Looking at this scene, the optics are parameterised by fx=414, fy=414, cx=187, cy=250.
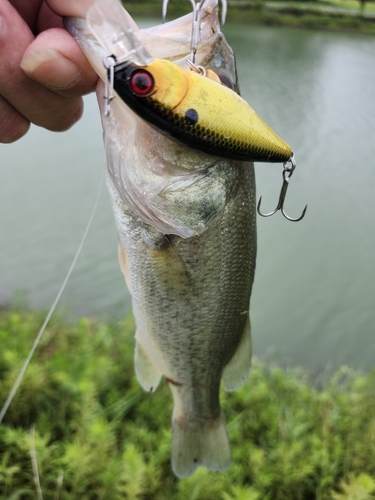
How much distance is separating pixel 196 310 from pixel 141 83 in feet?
2.46

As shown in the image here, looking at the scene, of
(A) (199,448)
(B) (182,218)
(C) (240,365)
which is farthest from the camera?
(A) (199,448)

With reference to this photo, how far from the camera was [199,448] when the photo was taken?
164 centimetres

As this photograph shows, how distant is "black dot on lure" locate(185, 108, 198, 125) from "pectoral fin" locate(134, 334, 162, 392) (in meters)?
0.97

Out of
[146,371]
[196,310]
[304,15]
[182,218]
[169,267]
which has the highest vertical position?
[182,218]

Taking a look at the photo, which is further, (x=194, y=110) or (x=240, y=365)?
(x=240, y=365)

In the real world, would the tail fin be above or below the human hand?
below

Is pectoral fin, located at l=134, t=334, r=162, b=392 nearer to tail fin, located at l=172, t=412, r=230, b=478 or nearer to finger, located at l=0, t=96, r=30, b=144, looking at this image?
tail fin, located at l=172, t=412, r=230, b=478

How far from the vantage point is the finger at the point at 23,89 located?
3.03 ft

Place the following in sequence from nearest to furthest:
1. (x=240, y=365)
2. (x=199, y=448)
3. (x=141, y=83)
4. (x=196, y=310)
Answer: (x=141, y=83) → (x=196, y=310) → (x=240, y=365) → (x=199, y=448)

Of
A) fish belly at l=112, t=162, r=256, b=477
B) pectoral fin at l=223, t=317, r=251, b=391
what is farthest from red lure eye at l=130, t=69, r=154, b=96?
pectoral fin at l=223, t=317, r=251, b=391

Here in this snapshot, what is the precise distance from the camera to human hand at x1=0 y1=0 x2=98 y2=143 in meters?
0.88

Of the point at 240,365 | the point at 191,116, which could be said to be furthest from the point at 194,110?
the point at 240,365

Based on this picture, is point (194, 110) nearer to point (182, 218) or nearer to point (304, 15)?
point (182, 218)

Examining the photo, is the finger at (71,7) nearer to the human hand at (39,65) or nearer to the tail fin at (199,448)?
the human hand at (39,65)
